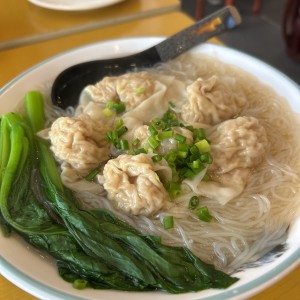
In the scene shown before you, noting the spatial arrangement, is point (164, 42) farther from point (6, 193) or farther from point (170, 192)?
point (6, 193)

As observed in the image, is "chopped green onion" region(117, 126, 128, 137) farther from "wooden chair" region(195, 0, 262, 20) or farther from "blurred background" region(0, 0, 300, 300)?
"wooden chair" region(195, 0, 262, 20)

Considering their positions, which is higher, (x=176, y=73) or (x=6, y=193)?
(x=176, y=73)

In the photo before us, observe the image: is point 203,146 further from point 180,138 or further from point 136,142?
point 136,142

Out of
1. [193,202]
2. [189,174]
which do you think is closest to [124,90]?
[189,174]

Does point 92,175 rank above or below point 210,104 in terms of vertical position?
below

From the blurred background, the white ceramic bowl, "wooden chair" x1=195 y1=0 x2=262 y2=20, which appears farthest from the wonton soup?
"wooden chair" x1=195 y1=0 x2=262 y2=20

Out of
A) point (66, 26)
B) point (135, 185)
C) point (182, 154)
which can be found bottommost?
point (135, 185)

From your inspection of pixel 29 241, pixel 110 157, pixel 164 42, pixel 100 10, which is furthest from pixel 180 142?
pixel 100 10
